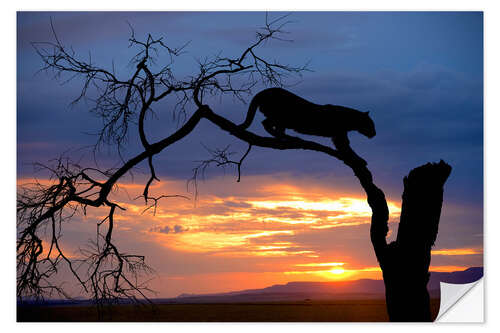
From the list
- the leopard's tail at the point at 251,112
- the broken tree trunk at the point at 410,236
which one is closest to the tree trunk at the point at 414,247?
the broken tree trunk at the point at 410,236

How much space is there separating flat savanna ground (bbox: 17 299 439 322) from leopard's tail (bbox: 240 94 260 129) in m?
1.72

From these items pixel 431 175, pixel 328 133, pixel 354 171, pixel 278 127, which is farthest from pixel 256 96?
pixel 431 175

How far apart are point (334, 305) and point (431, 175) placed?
1.52 metres

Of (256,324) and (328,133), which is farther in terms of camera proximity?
(328,133)

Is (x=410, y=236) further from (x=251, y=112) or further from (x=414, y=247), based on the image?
(x=251, y=112)

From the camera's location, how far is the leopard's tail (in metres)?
5.36

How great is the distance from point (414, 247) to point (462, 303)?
0.72 metres

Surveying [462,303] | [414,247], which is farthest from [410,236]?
[462,303]

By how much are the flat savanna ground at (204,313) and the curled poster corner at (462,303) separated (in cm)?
11

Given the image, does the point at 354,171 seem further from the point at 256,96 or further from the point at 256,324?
the point at 256,324

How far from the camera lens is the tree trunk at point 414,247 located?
16.7ft

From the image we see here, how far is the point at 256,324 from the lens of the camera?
514 centimetres

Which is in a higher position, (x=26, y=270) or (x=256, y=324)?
(x=26, y=270)
